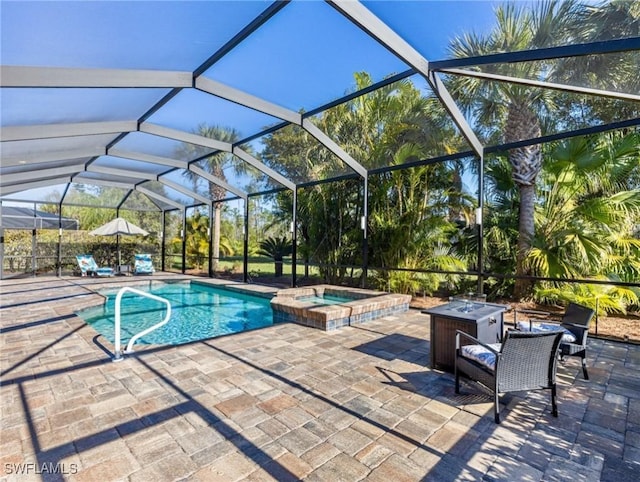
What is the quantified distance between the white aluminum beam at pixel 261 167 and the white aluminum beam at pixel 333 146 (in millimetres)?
2369

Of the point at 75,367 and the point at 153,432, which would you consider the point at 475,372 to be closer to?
the point at 153,432

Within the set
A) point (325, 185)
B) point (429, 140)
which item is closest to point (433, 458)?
point (429, 140)

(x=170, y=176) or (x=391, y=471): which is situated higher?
(x=170, y=176)

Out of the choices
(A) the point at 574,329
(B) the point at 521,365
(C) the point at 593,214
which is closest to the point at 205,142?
(B) the point at 521,365

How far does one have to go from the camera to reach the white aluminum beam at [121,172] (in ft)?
35.5

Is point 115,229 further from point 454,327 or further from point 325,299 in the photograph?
point 454,327

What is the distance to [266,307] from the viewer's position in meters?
9.08

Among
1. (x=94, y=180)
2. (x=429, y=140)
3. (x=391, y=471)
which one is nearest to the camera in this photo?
(x=391, y=471)

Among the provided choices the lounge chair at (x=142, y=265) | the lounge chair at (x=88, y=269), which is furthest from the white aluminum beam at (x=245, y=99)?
the lounge chair at (x=88, y=269)

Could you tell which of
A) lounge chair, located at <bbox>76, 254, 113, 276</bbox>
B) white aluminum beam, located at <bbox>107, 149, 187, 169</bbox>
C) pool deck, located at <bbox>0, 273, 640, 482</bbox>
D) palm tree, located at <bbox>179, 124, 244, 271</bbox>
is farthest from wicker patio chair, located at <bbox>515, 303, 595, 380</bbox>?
lounge chair, located at <bbox>76, 254, 113, 276</bbox>

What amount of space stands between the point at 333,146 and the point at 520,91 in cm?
384

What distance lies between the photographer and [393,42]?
4.36 meters

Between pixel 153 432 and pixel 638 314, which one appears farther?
pixel 638 314

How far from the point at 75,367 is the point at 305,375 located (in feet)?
8.82
